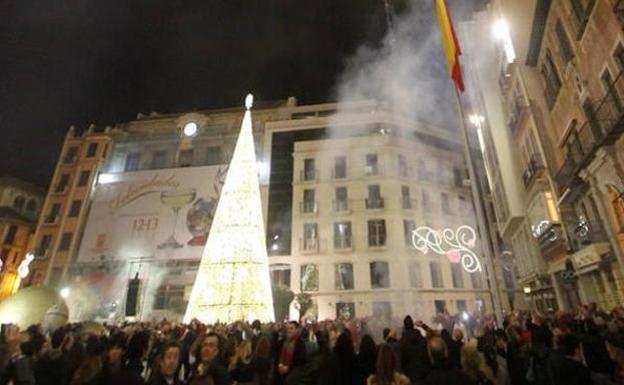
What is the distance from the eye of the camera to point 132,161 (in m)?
39.7

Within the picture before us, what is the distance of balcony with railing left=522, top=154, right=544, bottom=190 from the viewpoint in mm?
19316

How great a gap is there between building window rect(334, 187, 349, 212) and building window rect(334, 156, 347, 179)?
1.44m

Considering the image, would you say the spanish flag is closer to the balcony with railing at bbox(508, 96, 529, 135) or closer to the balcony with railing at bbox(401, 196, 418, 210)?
the balcony with railing at bbox(508, 96, 529, 135)

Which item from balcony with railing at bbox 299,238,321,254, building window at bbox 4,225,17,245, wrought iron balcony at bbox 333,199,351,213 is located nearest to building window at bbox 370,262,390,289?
balcony with railing at bbox 299,238,321,254

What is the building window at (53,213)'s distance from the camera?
1522 inches

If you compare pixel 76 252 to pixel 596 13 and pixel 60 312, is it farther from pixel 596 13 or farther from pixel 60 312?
pixel 596 13

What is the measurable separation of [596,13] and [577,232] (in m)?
8.97

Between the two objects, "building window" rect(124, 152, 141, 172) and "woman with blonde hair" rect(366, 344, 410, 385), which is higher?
"building window" rect(124, 152, 141, 172)

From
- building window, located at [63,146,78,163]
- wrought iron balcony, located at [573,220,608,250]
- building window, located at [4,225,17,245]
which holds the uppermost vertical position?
building window, located at [63,146,78,163]

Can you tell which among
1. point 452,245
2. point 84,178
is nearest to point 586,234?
point 452,245

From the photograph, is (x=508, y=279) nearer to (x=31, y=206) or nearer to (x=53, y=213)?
(x=53, y=213)

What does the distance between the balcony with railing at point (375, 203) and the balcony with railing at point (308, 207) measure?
478cm

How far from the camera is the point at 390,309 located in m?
28.7

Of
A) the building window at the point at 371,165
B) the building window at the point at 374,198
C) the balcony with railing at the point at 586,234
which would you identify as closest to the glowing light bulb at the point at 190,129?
the building window at the point at 371,165
